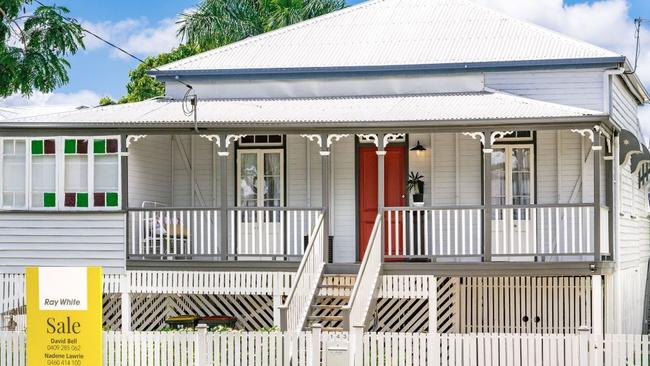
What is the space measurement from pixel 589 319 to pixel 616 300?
1.32m

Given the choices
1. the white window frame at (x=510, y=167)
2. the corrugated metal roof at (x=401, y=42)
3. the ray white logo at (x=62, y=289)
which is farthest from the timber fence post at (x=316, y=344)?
the corrugated metal roof at (x=401, y=42)

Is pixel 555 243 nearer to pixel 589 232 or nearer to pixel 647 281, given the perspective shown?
pixel 589 232

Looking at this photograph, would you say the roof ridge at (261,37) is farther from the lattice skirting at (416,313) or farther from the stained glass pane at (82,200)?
the lattice skirting at (416,313)

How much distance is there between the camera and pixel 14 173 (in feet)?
76.1

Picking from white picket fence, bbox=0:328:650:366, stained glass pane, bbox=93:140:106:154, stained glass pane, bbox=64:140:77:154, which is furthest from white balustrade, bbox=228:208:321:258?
white picket fence, bbox=0:328:650:366

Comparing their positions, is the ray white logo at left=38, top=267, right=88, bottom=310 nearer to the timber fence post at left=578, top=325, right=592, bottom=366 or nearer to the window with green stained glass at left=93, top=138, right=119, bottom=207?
the window with green stained glass at left=93, top=138, right=119, bottom=207

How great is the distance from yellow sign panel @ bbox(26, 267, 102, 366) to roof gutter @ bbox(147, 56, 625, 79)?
31.6 ft

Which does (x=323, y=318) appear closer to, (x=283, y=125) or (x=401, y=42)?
(x=283, y=125)

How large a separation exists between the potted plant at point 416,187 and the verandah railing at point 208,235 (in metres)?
2.14

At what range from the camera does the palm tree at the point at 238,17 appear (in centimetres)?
4297

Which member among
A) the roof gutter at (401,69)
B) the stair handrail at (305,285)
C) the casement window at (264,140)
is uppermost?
the roof gutter at (401,69)

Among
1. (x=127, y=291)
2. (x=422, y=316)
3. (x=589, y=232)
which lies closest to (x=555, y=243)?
(x=589, y=232)

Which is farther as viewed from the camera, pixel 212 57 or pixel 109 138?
pixel 212 57

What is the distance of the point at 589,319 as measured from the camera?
2231 centimetres
